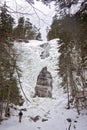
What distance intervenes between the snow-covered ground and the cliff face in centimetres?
60

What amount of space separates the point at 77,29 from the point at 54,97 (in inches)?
1027

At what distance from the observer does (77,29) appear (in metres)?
9.14

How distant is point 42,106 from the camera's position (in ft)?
102

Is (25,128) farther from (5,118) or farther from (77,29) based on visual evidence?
(77,29)

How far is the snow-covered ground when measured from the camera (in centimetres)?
2366

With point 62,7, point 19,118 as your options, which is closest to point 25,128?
point 19,118

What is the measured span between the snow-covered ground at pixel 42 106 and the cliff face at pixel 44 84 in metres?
0.60

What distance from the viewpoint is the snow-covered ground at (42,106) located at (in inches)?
931

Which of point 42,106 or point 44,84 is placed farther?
point 44,84

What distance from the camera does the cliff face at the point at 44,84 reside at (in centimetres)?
3600

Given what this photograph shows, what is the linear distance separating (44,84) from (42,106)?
6791 millimetres

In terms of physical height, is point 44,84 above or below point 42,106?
above

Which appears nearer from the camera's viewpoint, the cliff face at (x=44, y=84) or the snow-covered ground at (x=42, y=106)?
the snow-covered ground at (x=42, y=106)

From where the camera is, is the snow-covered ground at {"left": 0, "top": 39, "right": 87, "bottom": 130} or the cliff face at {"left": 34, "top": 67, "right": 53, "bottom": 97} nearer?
the snow-covered ground at {"left": 0, "top": 39, "right": 87, "bottom": 130}
